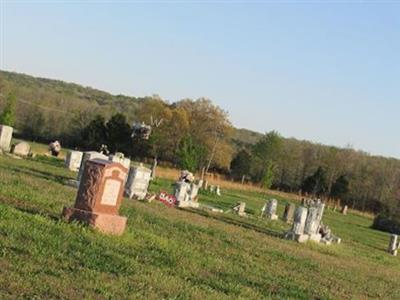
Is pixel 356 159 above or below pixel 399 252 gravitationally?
above

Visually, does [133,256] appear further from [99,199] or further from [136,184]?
[136,184]

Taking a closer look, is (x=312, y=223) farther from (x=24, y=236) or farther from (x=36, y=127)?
(x=36, y=127)

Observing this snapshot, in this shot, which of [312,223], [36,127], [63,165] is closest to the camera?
[312,223]

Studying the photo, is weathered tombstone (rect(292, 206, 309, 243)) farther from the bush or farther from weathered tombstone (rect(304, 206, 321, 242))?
the bush

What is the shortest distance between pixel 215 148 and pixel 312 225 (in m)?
55.6

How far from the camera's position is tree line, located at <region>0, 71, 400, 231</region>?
250 ft

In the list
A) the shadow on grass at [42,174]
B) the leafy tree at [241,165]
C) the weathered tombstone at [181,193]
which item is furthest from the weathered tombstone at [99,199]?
the leafy tree at [241,165]

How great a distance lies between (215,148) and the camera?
Answer: 80438 millimetres

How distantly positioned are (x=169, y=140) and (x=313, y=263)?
211 feet

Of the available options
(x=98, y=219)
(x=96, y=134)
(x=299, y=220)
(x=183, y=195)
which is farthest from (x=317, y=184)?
(x=98, y=219)

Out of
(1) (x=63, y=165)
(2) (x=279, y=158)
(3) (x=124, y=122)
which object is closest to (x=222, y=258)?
(1) (x=63, y=165)

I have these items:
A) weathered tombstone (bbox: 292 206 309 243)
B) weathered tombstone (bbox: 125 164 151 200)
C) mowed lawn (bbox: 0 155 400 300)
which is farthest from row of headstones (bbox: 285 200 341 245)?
weathered tombstone (bbox: 125 164 151 200)

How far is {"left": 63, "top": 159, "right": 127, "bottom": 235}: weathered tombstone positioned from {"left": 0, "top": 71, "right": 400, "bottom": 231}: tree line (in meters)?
59.6

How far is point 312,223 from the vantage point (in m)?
24.8
